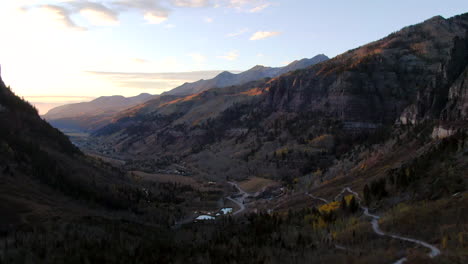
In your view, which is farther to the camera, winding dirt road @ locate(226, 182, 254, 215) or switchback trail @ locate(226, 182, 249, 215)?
winding dirt road @ locate(226, 182, 254, 215)

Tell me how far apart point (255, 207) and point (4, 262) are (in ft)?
Answer: 308

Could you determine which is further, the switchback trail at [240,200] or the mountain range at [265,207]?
the switchback trail at [240,200]

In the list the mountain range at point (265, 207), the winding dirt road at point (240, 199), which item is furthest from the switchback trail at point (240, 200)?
the mountain range at point (265, 207)

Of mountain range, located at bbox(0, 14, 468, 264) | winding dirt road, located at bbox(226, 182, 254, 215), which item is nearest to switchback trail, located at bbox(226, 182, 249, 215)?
winding dirt road, located at bbox(226, 182, 254, 215)

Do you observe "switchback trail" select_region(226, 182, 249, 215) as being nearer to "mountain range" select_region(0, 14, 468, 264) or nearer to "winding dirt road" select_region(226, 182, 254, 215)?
"winding dirt road" select_region(226, 182, 254, 215)

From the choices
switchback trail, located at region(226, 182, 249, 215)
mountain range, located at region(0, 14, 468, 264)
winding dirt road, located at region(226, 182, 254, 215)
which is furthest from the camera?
winding dirt road, located at region(226, 182, 254, 215)

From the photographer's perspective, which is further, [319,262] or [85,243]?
[85,243]

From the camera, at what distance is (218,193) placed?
557 ft

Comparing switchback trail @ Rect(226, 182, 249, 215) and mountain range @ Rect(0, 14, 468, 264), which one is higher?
mountain range @ Rect(0, 14, 468, 264)

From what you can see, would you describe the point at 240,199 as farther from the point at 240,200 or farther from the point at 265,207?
the point at 265,207

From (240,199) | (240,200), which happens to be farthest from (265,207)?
(240,199)

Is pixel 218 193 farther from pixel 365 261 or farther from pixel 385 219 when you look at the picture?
pixel 365 261

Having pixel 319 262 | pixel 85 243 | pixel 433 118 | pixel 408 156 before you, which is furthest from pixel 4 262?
pixel 433 118

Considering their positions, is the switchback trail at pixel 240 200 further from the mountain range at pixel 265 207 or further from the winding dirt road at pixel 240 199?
the mountain range at pixel 265 207
